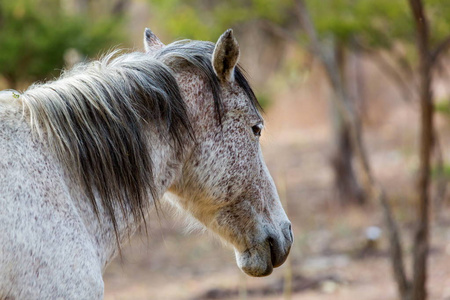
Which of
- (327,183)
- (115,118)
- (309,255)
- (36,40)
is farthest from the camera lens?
(327,183)

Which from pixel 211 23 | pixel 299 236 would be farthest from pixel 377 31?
pixel 299 236

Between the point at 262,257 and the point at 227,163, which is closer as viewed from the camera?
the point at 227,163

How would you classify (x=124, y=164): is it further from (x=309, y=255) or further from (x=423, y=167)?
(x=309, y=255)

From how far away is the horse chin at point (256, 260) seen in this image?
2750 mm

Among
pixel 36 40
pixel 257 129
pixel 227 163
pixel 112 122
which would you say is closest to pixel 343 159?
pixel 36 40

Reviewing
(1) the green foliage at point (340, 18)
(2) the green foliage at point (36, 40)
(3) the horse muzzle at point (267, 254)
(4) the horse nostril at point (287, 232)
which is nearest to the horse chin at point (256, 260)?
(3) the horse muzzle at point (267, 254)

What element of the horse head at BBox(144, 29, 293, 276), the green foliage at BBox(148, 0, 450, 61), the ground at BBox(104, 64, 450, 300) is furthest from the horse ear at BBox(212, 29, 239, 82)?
the green foliage at BBox(148, 0, 450, 61)

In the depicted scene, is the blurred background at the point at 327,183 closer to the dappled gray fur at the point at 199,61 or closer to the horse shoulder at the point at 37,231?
the dappled gray fur at the point at 199,61

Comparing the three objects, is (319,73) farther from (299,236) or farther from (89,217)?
(89,217)

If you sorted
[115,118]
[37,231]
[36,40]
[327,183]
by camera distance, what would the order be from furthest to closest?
[327,183] < [36,40] < [115,118] < [37,231]

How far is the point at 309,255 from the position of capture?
31.2 ft

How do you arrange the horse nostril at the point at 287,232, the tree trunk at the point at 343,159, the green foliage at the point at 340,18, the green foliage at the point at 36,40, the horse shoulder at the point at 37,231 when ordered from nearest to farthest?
the horse shoulder at the point at 37,231, the horse nostril at the point at 287,232, the green foliage at the point at 340,18, the green foliage at the point at 36,40, the tree trunk at the point at 343,159

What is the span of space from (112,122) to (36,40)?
341 inches

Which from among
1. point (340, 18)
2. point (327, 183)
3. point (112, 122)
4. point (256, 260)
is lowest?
point (327, 183)
